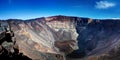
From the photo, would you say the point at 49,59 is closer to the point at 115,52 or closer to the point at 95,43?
the point at 115,52

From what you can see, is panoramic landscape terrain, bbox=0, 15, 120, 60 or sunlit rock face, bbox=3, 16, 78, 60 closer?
panoramic landscape terrain, bbox=0, 15, 120, 60

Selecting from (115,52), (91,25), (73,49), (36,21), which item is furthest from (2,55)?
(91,25)

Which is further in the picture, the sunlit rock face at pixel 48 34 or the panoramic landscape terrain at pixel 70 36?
the sunlit rock face at pixel 48 34

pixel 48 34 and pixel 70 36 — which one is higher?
pixel 48 34

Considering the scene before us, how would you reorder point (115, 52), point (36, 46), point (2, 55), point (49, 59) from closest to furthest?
point (2, 55) → point (49, 59) → point (115, 52) → point (36, 46)

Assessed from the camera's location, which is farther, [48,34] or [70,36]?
[70,36]

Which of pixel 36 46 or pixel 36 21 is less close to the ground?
pixel 36 21
